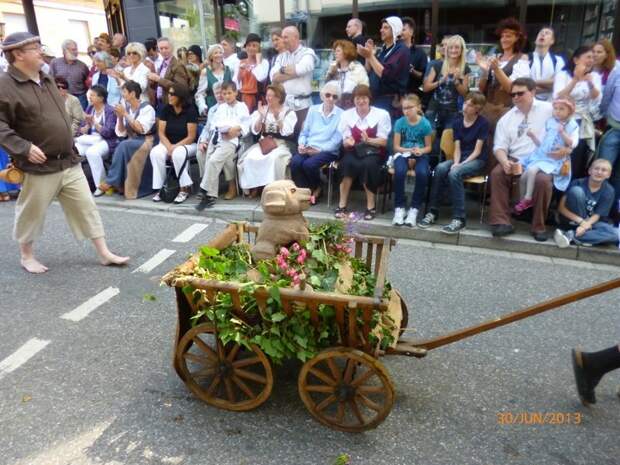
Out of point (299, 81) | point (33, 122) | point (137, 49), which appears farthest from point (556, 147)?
point (137, 49)

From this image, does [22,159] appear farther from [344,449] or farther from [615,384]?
[615,384]

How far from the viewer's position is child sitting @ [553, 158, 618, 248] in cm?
484

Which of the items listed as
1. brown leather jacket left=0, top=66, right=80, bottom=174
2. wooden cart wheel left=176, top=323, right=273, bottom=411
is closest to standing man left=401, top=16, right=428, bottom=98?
brown leather jacket left=0, top=66, right=80, bottom=174

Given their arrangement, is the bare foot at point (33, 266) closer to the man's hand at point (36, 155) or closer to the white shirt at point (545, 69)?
the man's hand at point (36, 155)

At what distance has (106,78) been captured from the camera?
8.34 m

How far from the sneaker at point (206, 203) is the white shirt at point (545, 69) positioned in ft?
13.7

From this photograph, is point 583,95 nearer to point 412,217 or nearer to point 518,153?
point 518,153

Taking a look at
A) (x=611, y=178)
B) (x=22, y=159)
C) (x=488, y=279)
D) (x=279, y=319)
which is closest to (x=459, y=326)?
(x=488, y=279)

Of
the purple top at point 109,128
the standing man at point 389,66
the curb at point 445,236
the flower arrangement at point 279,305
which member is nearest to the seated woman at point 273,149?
the curb at point 445,236

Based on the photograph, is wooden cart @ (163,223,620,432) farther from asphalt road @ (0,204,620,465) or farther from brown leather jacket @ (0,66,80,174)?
brown leather jacket @ (0,66,80,174)

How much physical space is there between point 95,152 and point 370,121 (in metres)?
3.95

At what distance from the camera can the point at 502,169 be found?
5.19 metres

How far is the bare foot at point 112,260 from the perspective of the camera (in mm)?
4602

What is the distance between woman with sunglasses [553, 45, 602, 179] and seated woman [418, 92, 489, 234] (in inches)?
36.1
